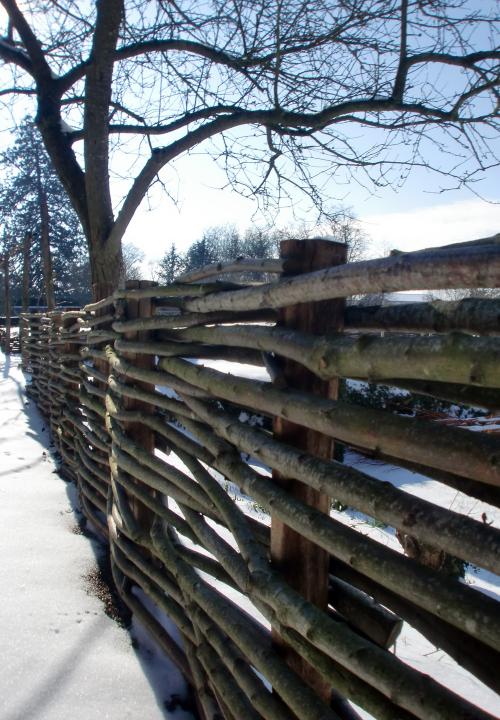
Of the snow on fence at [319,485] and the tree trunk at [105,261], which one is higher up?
the tree trunk at [105,261]

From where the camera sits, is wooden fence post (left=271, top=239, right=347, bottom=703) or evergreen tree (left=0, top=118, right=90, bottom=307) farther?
evergreen tree (left=0, top=118, right=90, bottom=307)

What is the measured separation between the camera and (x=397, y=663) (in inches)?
45.1

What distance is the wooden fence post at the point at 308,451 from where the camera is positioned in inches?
60.7

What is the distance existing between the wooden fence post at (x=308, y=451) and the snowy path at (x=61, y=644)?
0.91 m

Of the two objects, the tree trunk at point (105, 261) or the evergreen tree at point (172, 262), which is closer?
the tree trunk at point (105, 261)

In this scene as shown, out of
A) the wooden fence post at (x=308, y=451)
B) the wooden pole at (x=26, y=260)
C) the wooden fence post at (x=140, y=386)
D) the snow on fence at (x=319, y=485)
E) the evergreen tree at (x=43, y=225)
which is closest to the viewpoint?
the snow on fence at (x=319, y=485)

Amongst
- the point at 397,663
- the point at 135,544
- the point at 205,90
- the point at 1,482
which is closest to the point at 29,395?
the point at 1,482

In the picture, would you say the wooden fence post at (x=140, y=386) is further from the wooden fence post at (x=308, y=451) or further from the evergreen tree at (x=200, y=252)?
the evergreen tree at (x=200, y=252)

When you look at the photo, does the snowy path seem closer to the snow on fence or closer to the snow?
the snow

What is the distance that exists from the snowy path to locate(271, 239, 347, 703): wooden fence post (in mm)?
911

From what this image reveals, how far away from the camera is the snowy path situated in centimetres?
203

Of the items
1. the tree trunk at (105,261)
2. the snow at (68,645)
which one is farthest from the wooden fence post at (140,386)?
the tree trunk at (105,261)

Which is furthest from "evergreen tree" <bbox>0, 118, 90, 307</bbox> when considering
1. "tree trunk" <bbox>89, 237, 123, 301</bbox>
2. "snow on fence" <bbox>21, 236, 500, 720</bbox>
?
"snow on fence" <bbox>21, 236, 500, 720</bbox>

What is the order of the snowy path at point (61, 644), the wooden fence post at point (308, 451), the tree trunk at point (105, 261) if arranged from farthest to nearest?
the tree trunk at point (105, 261) → the snowy path at point (61, 644) → the wooden fence post at point (308, 451)
